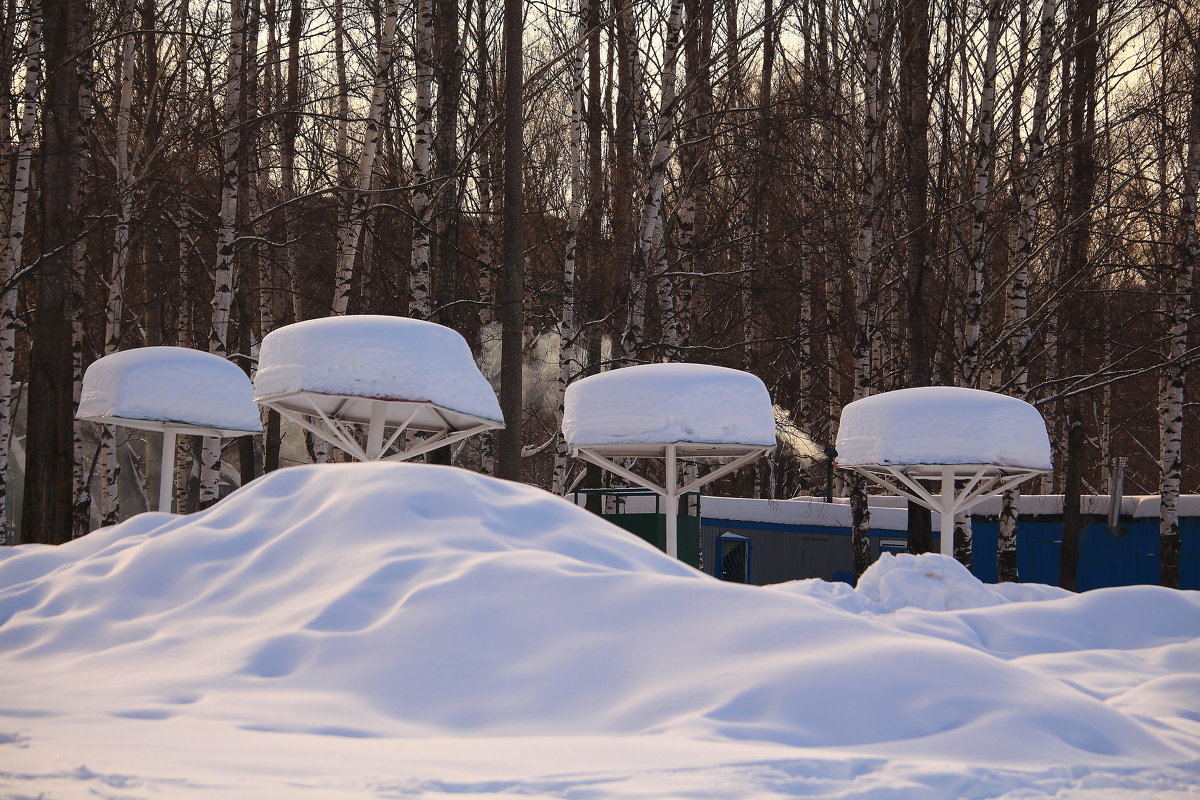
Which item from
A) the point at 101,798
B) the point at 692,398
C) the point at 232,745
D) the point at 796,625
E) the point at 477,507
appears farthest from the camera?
the point at 692,398

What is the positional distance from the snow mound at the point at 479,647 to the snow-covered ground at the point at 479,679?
0.04 ft

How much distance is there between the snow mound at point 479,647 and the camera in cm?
352

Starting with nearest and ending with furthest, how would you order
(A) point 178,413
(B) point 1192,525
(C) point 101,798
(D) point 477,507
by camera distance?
1. (C) point 101,798
2. (D) point 477,507
3. (A) point 178,413
4. (B) point 1192,525

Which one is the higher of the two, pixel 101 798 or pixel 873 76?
pixel 873 76

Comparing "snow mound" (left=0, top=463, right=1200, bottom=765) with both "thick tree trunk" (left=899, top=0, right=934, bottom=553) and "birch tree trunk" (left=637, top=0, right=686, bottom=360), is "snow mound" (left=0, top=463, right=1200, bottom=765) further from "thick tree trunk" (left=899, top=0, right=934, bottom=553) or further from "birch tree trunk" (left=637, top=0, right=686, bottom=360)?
"thick tree trunk" (left=899, top=0, right=934, bottom=553)

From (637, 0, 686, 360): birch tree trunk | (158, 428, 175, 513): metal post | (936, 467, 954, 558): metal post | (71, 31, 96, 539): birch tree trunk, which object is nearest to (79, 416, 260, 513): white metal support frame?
(158, 428, 175, 513): metal post

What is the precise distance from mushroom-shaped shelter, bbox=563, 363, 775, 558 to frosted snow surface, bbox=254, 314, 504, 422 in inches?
66.5

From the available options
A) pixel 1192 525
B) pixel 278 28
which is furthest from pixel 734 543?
pixel 278 28

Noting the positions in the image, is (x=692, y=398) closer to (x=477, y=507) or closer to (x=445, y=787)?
(x=477, y=507)

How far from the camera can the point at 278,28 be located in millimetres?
20953

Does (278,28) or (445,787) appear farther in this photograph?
(278,28)

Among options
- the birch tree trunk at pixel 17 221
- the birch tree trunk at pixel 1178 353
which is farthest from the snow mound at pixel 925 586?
the birch tree trunk at pixel 17 221

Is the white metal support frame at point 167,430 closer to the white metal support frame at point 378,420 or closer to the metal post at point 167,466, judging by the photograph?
the metal post at point 167,466

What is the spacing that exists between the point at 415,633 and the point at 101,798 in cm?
162
